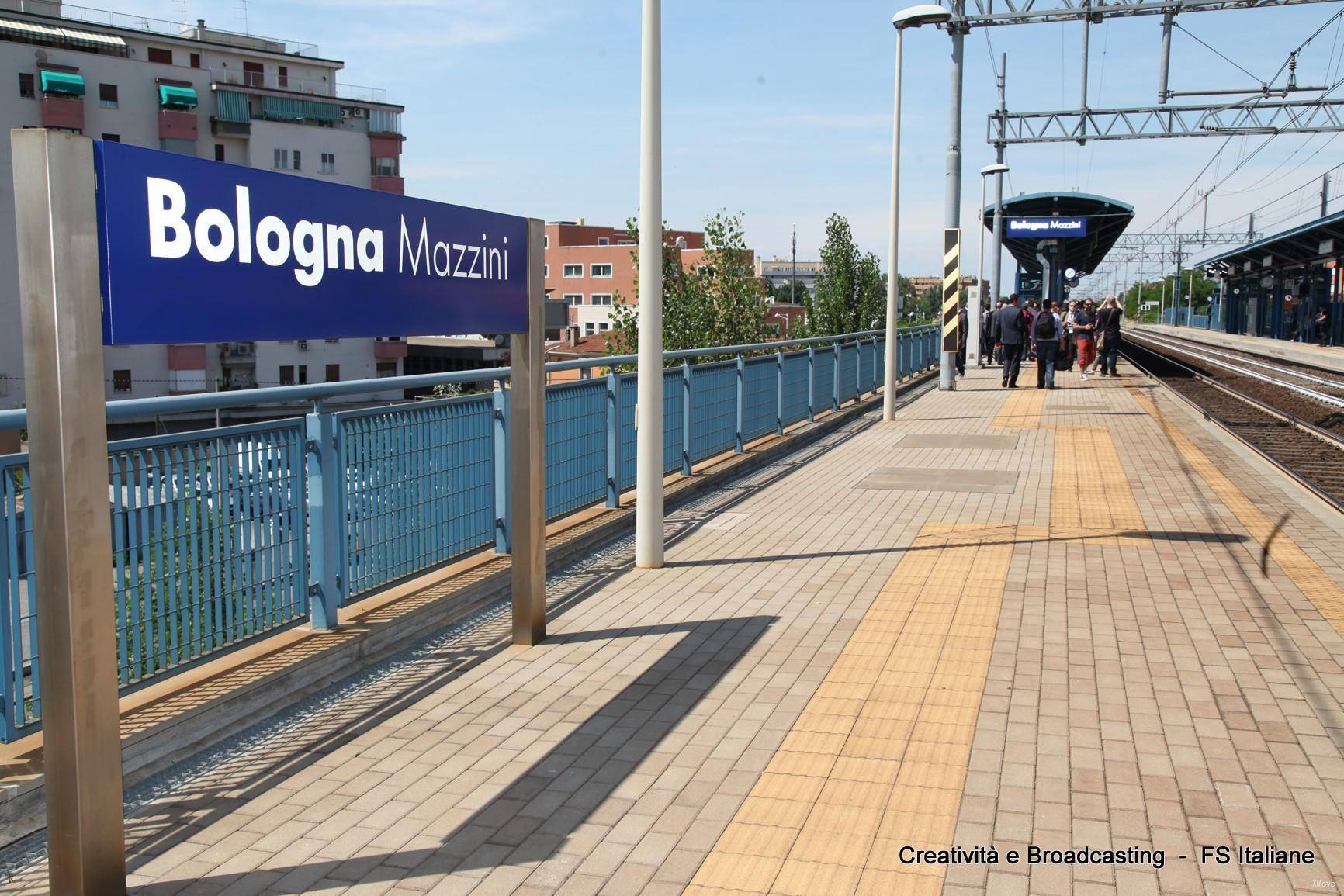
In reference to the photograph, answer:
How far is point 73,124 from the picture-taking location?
2077 inches

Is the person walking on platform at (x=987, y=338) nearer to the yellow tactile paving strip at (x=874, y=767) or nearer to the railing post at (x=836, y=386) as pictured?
the railing post at (x=836, y=386)

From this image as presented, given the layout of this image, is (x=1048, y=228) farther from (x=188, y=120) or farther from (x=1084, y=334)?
(x=188, y=120)

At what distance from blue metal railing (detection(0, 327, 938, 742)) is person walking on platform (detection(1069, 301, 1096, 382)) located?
20224 millimetres

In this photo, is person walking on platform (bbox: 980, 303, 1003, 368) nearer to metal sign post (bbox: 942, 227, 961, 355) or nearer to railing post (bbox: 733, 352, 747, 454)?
metal sign post (bbox: 942, 227, 961, 355)

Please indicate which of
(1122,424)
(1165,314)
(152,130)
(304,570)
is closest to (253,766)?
(304,570)

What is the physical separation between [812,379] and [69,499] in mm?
13043

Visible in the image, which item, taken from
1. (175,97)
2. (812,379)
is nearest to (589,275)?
(175,97)

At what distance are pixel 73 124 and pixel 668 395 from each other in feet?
170

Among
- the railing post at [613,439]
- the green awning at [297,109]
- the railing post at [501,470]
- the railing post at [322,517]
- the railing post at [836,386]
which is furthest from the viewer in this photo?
the green awning at [297,109]

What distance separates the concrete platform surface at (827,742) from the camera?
→ 3.56m

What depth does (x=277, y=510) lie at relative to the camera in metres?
5.06

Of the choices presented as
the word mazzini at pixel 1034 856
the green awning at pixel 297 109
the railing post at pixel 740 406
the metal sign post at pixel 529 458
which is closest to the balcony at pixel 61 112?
the green awning at pixel 297 109

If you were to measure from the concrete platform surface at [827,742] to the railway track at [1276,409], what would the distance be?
14.9ft

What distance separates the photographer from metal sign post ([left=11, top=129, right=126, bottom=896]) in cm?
309
